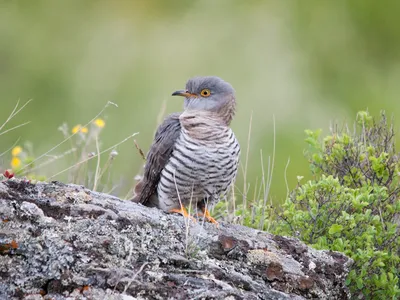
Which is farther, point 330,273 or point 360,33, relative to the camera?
point 360,33

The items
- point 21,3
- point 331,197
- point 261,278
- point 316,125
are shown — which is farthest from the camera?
point 21,3

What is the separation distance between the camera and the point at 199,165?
4930 mm

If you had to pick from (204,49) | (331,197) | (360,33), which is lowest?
(331,197)

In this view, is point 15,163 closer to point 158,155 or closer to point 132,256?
point 158,155

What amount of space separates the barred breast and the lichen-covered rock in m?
0.74

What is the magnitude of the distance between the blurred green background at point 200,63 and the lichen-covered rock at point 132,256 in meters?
4.36

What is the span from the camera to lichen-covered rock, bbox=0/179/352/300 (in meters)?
3.34

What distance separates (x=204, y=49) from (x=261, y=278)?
859 cm

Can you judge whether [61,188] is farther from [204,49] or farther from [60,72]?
[60,72]

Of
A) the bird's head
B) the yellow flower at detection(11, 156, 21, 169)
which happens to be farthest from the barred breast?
the yellow flower at detection(11, 156, 21, 169)

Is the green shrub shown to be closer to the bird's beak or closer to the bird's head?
the bird's head

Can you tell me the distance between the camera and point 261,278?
3.84 m

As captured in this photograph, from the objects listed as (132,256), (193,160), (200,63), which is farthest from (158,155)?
(200,63)

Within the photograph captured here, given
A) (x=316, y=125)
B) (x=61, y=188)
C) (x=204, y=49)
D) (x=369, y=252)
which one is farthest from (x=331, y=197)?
(x=204, y=49)
